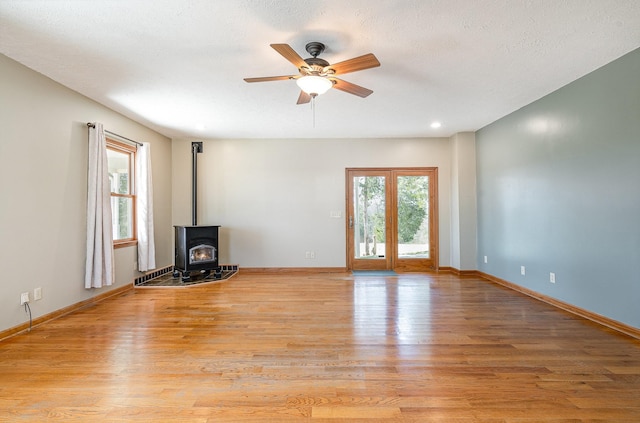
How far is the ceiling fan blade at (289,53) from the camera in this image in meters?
2.16

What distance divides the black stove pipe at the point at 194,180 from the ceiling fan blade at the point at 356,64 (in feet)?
13.3

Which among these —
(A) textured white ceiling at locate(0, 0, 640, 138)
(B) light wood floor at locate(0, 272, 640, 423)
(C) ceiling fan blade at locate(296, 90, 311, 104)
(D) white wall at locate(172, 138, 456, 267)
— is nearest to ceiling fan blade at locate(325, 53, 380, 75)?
(A) textured white ceiling at locate(0, 0, 640, 138)

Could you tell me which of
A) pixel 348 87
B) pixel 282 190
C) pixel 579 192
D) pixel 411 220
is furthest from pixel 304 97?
pixel 411 220

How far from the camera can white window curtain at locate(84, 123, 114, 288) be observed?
3.77 metres

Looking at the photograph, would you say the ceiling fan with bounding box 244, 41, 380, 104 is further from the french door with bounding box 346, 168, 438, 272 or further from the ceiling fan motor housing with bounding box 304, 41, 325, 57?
the french door with bounding box 346, 168, 438, 272

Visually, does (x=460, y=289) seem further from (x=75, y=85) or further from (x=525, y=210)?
(x=75, y=85)

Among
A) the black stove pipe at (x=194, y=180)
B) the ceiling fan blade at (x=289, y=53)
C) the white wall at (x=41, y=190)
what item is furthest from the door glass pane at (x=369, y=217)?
the white wall at (x=41, y=190)

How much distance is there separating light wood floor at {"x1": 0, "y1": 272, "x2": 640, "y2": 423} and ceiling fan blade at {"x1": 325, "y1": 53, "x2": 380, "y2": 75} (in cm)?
228

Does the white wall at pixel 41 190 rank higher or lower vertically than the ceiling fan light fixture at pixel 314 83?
lower

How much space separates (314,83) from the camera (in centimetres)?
264

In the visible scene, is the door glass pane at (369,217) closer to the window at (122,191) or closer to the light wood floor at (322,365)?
the light wood floor at (322,365)

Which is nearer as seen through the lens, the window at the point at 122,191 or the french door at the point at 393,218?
the window at the point at 122,191

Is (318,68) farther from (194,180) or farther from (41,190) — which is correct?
(194,180)

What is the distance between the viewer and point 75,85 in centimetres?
349
